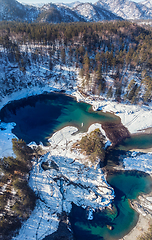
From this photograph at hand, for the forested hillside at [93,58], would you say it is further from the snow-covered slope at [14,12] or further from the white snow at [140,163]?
the snow-covered slope at [14,12]

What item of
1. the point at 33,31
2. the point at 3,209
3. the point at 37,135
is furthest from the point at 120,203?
the point at 33,31

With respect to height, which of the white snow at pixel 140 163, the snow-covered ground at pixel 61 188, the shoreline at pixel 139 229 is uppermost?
the white snow at pixel 140 163

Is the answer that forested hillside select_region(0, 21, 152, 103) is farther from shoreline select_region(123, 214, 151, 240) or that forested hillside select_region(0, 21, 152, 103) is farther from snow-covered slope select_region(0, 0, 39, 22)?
snow-covered slope select_region(0, 0, 39, 22)

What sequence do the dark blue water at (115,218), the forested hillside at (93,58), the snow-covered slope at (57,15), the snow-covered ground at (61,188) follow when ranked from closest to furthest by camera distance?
the snow-covered ground at (61,188)
the dark blue water at (115,218)
the forested hillside at (93,58)
the snow-covered slope at (57,15)

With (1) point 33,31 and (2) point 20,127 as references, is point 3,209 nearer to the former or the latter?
(2) point 20,127

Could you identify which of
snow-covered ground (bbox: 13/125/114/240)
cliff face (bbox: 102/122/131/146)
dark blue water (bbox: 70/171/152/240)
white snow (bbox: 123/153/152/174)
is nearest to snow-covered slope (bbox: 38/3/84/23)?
cliff face (bbox: 102/122/131/146)

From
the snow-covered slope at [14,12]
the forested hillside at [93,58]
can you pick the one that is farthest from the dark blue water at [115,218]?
the snow-covered slope at [14,12]

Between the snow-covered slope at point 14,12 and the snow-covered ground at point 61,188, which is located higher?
the snow-covered slope at point 14,12
